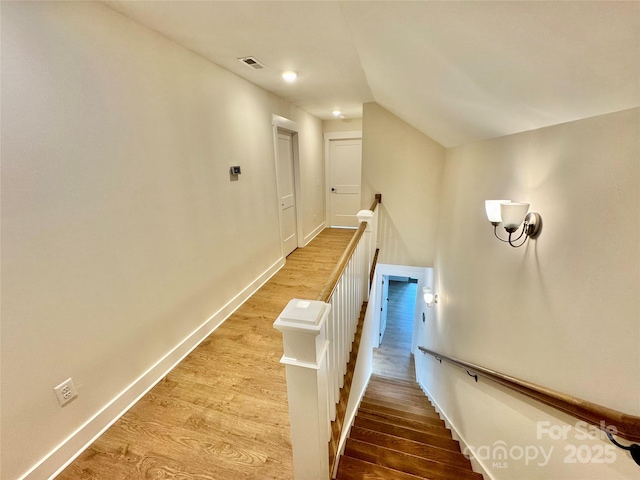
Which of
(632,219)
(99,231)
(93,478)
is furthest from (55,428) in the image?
(632,219)

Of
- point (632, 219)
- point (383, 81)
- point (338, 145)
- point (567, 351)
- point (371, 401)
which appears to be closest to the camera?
point (632, 219)

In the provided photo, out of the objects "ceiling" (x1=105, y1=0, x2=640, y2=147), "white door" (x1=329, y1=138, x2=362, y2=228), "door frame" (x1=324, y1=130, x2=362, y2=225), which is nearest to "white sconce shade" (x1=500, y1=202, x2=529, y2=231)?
"ceiling" (x1=105, y1=0, x2=640, y2=147)

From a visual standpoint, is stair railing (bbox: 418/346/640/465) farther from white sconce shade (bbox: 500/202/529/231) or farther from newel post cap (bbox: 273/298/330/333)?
newel post cap (bbox: 273/298/330/333)

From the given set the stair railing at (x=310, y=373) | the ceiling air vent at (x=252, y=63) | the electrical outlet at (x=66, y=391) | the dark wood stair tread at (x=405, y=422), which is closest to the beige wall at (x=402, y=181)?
the ceiling air vent at (x=252, y=63)

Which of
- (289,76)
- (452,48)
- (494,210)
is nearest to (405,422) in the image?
(494,210)

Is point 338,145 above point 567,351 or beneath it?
above

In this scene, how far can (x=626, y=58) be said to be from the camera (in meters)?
0.73

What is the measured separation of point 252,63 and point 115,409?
2.80 metres

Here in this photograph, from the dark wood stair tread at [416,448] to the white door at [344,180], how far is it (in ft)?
13.8

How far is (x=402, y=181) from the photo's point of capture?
3.88 metres

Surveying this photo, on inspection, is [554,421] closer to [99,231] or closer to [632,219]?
[632,219]

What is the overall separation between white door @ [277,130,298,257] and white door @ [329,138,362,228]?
1.59 m

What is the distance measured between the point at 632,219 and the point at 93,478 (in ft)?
8.52

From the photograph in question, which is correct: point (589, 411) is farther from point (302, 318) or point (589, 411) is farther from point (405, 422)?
point (405, 422)
